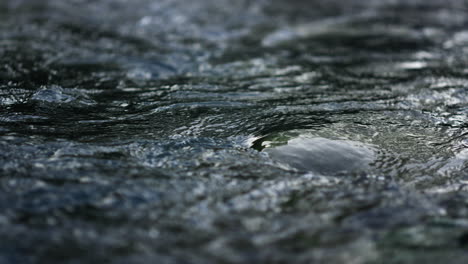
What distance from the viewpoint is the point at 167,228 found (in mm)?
2279

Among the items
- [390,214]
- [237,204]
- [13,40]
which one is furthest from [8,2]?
[390,214]

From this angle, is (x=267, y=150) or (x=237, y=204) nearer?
(x=237, y=204)

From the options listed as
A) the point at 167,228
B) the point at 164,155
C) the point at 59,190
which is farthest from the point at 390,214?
the point at 59,190

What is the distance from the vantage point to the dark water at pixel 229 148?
2.20 meters

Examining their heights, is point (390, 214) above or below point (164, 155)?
below

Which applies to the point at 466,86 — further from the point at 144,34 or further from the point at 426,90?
the point at 144,34

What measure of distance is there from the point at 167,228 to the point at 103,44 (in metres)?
4.38

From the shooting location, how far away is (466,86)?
4.79 m

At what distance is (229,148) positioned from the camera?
10.6 ft

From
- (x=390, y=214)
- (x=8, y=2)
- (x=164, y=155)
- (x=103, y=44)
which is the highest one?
(x=8, y=2)

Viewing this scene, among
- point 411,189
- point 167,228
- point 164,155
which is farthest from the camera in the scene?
point 164,155

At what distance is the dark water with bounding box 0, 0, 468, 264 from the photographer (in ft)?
7.22

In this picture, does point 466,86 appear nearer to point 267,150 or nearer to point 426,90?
point 426,90

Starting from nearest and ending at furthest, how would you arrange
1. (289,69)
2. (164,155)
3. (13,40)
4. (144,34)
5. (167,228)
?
(167,228), (164,155), (289,69), (13,40), (144,34)
